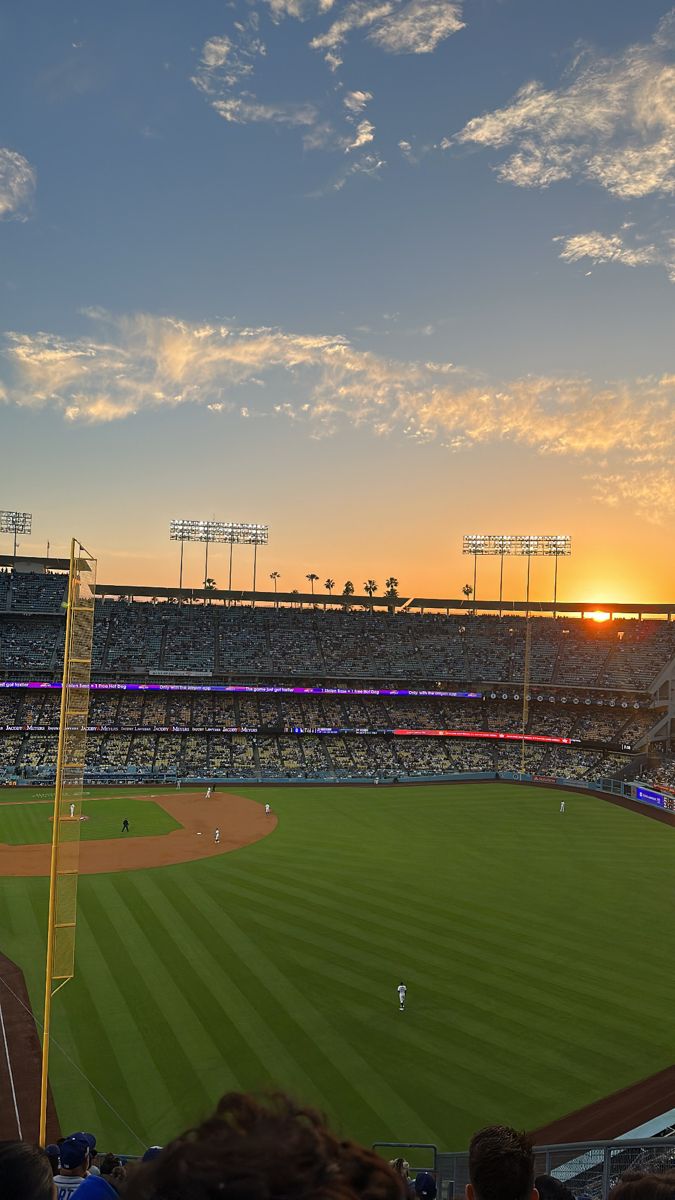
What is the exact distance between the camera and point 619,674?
80875mm

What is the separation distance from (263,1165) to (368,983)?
26.0m

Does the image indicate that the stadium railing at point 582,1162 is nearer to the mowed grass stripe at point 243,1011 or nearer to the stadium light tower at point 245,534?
the mowed grass stripe at point 243,1011

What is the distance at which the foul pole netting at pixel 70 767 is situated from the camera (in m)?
15.4

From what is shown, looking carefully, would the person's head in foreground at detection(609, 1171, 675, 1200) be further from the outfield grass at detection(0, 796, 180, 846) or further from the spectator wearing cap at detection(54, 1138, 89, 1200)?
the outfield grass at detection(0, 796, 180, 846)

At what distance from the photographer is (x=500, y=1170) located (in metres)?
4.18

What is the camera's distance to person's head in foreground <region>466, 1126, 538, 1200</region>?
4.17 m

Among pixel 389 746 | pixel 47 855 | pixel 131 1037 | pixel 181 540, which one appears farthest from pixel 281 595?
pixel 131 1037

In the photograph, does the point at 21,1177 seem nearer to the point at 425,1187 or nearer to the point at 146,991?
the point at 425,1187

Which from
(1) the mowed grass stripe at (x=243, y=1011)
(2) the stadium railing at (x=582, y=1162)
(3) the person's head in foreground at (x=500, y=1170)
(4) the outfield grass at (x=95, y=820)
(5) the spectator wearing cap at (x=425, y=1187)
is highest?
(3) the person's head in foreground at (x=500, y=1170)

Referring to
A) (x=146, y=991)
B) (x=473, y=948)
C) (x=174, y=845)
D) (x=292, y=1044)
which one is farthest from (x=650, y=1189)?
(x=174, y=845)

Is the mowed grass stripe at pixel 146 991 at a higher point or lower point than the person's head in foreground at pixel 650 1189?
lower

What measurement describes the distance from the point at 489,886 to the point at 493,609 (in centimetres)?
6534

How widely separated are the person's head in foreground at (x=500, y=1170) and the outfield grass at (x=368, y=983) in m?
7.53

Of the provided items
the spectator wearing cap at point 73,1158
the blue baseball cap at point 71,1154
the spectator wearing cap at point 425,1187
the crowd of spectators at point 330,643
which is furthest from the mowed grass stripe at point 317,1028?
the crowd of spectators at point 330,643
